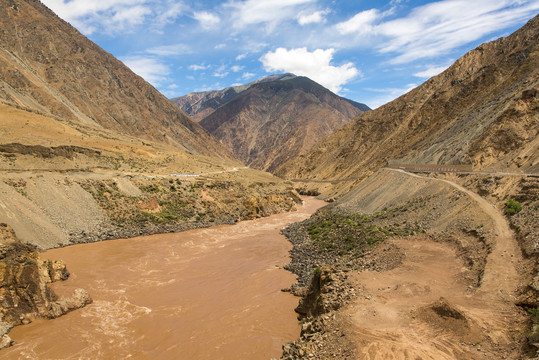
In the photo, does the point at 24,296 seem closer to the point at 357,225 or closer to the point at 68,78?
the point at 357,225

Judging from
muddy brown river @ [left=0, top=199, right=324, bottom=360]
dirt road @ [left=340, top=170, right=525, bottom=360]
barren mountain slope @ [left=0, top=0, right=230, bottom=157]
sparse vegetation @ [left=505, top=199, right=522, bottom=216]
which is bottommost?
muddy brown river @ [left=0, top=199, right=324, bottom=360]

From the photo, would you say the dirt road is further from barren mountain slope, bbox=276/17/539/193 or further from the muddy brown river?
barren mountain slope, bbox=276/17/539/193

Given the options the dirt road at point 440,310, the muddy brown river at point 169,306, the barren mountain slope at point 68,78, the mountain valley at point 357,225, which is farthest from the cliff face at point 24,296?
the barren mountain slope at point 68,78

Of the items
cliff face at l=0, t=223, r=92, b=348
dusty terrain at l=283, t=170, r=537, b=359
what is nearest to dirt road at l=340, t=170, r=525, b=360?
dusty terrain at l=283, t=170, r=537, b=359

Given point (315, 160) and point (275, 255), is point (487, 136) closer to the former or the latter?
point (275, 255)

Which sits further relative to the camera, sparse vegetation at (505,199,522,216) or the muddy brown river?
sparse vegetation at (505,199,522,216)

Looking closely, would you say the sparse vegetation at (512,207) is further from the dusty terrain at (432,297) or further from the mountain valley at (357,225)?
the dusty terrain at (432,297)

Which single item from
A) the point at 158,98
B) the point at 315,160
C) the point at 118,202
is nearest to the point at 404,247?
the point at 118,202
